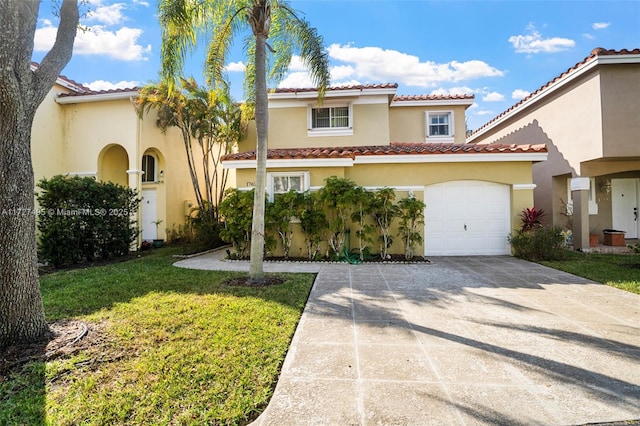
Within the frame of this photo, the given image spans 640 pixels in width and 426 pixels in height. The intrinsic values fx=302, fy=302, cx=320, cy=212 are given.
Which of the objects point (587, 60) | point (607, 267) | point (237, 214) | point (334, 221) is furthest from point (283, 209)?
point (587, 60)

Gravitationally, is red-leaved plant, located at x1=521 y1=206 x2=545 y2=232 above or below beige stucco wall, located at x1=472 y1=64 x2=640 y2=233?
below

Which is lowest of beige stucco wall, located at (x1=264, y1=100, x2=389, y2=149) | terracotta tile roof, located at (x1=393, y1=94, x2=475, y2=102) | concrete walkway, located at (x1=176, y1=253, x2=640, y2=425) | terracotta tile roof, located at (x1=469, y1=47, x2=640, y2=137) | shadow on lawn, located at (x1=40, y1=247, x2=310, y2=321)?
concrete walkway, located at (x1=176, y1=253, x2=640, y2=425)

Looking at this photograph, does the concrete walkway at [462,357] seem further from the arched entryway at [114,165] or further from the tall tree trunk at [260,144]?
the arched entryway at [114,165]

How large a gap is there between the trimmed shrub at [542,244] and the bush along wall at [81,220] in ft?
47.7

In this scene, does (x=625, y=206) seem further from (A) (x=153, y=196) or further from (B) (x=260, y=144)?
(A) (x=153, y=196)

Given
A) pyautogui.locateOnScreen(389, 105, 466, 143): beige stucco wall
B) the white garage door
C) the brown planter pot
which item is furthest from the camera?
pyautogui.locateOnScreen(389, 105, 466, 143): beige stucco wall

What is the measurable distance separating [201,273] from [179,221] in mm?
9432

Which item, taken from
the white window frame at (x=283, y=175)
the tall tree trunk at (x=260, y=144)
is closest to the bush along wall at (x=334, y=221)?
the white window frame at (x=283, y=175)

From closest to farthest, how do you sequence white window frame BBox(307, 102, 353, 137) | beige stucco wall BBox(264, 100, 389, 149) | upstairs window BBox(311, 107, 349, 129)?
beige stucco wall BBox(264, 100, 389, 149) → white window frame BBox(307, 102, 353, 137) → upstairs window BBox(311, 107, 349, 129)

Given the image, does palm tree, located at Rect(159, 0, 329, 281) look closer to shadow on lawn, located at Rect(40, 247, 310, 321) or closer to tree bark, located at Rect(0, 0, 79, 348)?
shadow on lawn, located at Rect(40, 247, 310, 321)

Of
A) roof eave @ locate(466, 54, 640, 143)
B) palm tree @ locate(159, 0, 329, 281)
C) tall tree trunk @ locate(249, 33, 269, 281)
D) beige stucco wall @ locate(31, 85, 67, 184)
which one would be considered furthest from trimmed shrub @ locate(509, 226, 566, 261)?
beige stucco wall @ locate(31, 85, 67, 184)

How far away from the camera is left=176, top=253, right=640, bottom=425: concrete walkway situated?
279 centimetres

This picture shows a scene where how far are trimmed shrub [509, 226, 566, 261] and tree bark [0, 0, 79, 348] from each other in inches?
489

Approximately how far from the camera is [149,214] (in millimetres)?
15461
